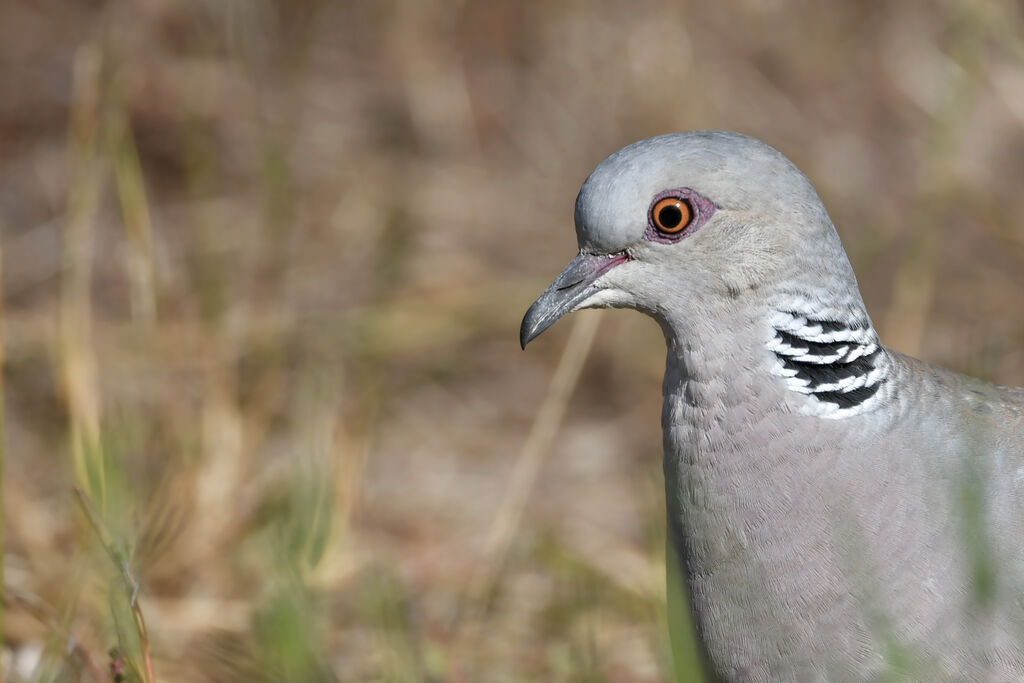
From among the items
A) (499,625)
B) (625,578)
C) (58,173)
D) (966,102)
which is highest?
(966,102)

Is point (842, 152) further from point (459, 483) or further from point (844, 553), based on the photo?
point (844, 553)

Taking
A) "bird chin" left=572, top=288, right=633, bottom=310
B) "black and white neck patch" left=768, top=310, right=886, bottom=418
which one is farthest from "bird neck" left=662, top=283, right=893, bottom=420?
"bird chin" left=572, top=288, right=633, bottom=310

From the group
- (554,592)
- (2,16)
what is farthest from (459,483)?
(2,16)

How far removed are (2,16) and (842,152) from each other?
4207 mm

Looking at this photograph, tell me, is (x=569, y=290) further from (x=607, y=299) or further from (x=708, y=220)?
(x=708, y=220)

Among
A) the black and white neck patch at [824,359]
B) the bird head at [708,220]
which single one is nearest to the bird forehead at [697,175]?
the bird head at [708,220]

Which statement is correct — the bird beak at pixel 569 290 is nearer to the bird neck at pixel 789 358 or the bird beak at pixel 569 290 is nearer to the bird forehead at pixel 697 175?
the bird forehead at pixel 697 175

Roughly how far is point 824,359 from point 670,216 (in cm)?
38

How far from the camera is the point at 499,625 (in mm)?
3627

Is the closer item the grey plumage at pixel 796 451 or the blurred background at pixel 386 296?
the grey plumage at pixel 796 451

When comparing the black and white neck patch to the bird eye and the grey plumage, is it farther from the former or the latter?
the bird eye

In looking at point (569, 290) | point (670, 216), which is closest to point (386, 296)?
point (569, 290)

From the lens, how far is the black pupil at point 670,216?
2248mm

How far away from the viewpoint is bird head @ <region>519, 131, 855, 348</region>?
87.4 inches
